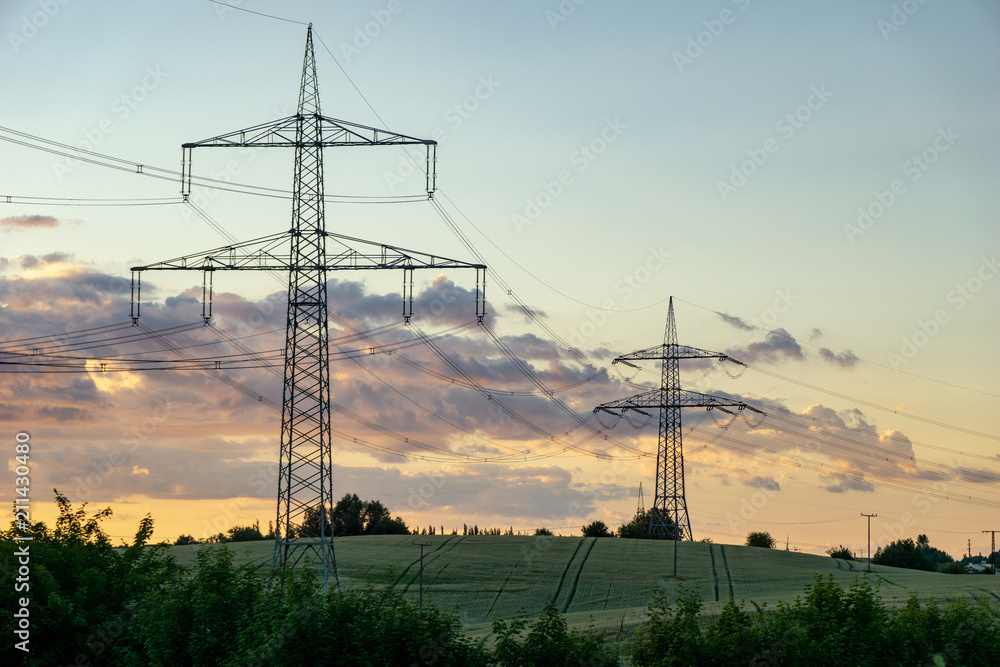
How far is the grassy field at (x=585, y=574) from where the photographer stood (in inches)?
3324

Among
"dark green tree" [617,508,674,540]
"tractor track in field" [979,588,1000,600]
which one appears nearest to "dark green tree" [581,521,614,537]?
"dark green tree" [617,508,674,540]

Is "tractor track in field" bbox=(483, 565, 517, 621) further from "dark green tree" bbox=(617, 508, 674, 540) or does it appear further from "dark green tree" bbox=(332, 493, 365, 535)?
"dark green tree" bbox=(332, 493, 365, 535)

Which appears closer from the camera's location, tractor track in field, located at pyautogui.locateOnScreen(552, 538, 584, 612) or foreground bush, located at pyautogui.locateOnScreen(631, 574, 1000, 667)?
foreground bush, located at pyautogui.locateOnScreen(631, 574, 1000, 667)

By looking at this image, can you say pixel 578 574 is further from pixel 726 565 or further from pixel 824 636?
pixel 824 636

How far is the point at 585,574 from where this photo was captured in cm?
10275

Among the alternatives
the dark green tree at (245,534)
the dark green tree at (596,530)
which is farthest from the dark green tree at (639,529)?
the dark green tree at (245,534)

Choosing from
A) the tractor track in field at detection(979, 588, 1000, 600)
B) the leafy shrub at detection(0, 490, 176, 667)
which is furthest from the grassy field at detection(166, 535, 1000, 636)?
the leafy shrub at detection(0, 490, 176, 667)

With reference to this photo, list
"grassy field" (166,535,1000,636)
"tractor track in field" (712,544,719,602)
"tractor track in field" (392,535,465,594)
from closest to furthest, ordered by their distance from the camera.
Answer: "grassy field" (166,535,1000,636), "tractor track in field" (712,544,719,602), "tractor track in field" (392,535,465,594)

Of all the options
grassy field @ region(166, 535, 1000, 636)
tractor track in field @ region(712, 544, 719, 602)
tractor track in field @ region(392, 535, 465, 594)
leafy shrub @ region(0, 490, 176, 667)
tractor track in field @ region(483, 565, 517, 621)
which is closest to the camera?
leafy shrub @ region(0, 490, 176, 667)

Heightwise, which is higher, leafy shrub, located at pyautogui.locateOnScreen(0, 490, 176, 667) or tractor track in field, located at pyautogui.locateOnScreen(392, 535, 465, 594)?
leafy shrub, located at pyautogui.locateOnScreen(0, 490, 176, 667)

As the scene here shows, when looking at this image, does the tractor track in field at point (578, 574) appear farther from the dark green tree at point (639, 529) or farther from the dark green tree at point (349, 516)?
the dark green tree at point (349, 516)

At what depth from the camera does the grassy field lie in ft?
277

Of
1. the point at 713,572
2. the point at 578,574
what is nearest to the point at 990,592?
the point at 713,572

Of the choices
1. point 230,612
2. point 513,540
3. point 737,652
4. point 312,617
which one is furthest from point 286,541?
point 513,540
